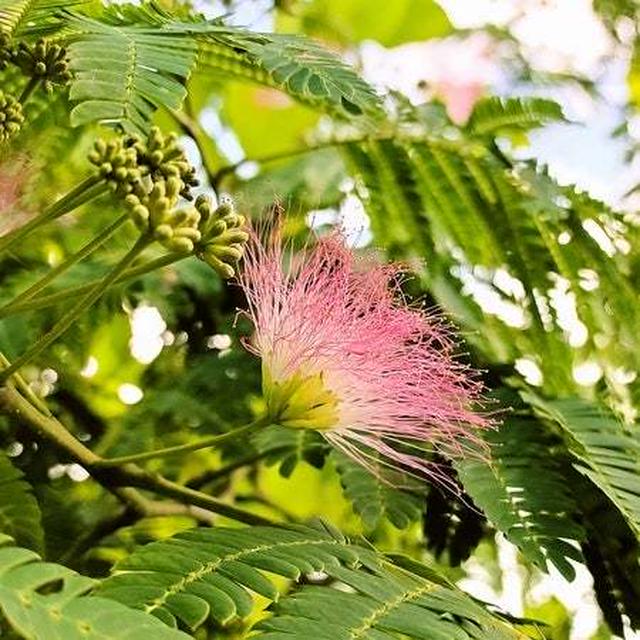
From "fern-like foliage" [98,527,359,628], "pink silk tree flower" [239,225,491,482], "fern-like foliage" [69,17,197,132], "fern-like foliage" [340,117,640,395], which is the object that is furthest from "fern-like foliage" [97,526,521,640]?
"fern-like foliage" [340,117,640,395]

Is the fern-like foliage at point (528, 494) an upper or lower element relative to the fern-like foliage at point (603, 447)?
lower

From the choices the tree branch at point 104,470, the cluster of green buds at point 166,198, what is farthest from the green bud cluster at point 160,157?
the tree branch at point 104,470

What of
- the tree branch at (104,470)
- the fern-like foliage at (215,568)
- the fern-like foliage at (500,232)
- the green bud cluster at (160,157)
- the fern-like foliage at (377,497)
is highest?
the fern-like foliage at (500,232)

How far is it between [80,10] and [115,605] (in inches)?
18.1

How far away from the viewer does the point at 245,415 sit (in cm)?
133

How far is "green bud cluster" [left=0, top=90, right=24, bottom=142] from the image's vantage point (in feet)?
2.65

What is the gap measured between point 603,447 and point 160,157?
47 cm

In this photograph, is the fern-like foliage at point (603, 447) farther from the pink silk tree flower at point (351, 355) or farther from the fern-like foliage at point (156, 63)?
the fern-like foliage at point (156, 63)

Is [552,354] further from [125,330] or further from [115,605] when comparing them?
[115,605]

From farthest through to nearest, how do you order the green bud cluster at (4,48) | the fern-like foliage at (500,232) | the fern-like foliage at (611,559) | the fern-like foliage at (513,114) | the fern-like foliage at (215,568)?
the fern-like foliage at (513,114) < the fern-like foliage at (500,232) < the fern-like foliage at (611,559) < the green bud cluster at (4,48) < the fern-like foliage at (215,568)

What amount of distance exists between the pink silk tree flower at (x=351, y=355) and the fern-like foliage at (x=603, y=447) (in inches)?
3.1

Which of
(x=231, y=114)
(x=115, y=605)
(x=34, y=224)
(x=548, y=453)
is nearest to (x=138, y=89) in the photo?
(x=34, y=224)

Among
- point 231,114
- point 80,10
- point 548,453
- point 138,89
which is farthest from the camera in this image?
point 231,114

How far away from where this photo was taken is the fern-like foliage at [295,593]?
0.67 m
